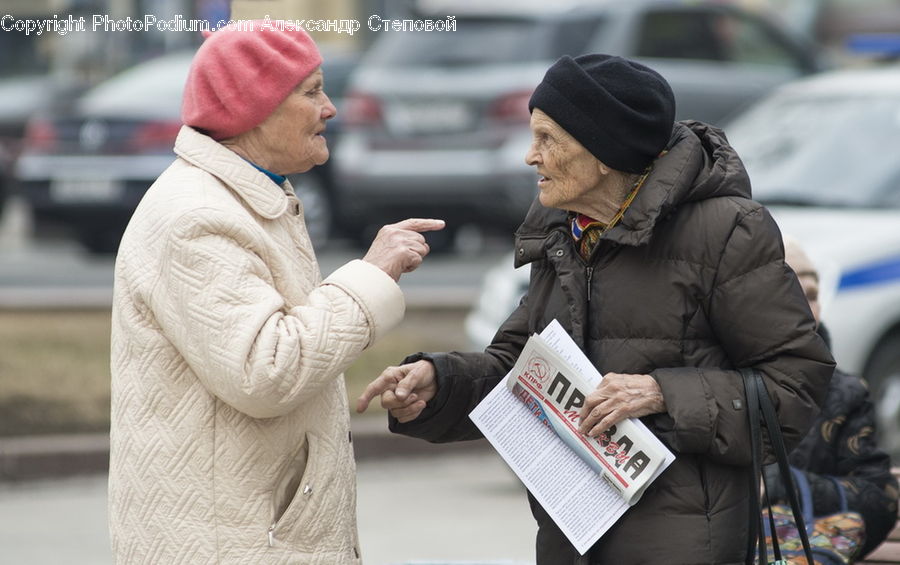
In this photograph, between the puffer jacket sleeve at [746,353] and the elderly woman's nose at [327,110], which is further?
the elderly woman's nose at [327,110]

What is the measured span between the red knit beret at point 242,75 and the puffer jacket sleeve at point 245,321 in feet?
0.78

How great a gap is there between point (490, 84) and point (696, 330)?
29.8 feet

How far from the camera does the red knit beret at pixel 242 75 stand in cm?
325

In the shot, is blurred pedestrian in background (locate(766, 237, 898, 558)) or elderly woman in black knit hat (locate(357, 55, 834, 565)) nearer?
elderly woman in black knit hat (locate(357, 55, 834, 565))

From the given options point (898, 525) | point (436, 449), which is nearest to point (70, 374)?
point (436, 449)

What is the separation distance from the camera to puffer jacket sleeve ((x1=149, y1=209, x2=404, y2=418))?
3072 millimetres

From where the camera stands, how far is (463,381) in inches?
142

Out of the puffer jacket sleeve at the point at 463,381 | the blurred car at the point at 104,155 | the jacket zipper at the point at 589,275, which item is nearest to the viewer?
the jacket zipper at the point at 589,275

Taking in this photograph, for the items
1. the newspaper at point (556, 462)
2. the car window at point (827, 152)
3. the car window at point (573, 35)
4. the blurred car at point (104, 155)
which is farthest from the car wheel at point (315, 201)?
the newspaper at point (556, 462)

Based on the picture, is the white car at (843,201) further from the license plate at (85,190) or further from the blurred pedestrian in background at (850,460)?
the license plate at (85,190)

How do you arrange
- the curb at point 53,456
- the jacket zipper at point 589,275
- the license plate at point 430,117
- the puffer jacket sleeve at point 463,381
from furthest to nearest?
the license plate at point 430,117 → the curb at point 53,456 → the puffer jacket sleeve at point 463,381 → the jacket zipper at point 589,275

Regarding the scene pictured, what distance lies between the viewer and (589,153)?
10.9 feet

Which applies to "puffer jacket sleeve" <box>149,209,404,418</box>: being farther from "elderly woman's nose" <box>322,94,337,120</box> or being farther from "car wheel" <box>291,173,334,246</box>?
"car wheel" <box>291,173,334,246</box>

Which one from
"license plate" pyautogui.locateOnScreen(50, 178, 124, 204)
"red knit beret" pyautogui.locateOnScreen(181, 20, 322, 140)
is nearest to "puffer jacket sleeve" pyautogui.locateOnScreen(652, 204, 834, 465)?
"red knit beret" pyautogui.locateOnScreen(181, 20, 322, 140)
